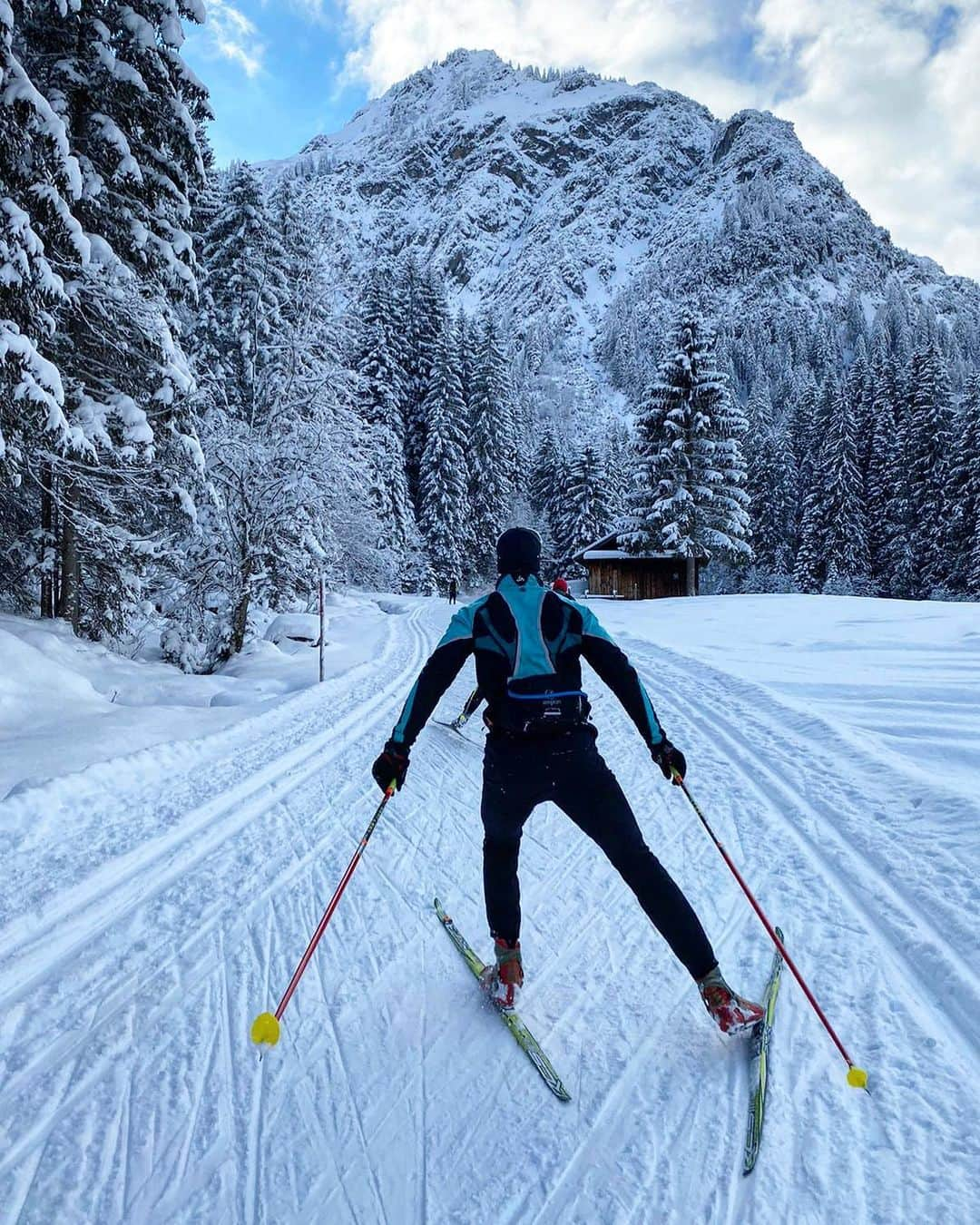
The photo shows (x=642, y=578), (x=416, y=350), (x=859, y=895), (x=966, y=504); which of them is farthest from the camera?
(x=416, y=350)

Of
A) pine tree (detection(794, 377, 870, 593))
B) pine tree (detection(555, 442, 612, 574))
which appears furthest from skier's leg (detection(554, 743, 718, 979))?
pine tree (detection(555, 442, 612, 574))

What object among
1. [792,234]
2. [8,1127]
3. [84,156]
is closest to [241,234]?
[84,156]

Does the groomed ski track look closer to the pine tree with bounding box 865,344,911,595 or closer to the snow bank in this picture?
the snow bank

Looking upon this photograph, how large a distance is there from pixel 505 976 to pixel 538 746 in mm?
1088

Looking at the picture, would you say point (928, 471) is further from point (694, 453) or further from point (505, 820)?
point (505, 820)

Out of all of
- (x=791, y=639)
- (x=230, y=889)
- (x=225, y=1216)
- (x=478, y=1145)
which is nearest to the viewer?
(x=225, y=1216)

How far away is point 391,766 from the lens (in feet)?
9.43

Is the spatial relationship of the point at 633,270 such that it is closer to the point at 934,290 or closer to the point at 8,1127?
the point at 934,290

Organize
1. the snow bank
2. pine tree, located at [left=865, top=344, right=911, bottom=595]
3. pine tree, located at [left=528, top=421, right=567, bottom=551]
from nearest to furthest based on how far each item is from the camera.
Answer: the snow bank, pine tree, located at [left=865, top=344, right=911, bottom=595], pine tree, located at [left=528, top=421, right=567, bottom=551]

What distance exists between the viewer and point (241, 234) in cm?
2027

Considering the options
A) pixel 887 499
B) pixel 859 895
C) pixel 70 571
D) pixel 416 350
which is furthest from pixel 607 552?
pixel 859 895

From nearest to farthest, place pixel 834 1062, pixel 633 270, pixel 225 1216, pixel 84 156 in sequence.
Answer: pixel 225 1216 < pixel 834 1062 < pixel 84 156 < pixel 633 270

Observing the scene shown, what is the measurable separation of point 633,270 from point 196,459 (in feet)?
642

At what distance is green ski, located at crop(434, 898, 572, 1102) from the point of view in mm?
2348
